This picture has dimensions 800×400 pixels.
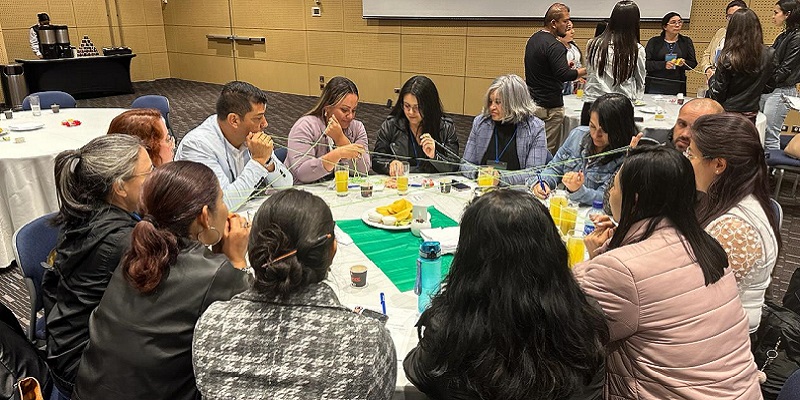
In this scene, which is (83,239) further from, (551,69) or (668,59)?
(668,59)

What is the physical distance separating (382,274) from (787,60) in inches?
207

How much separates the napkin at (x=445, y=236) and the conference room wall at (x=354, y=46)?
6.11 m

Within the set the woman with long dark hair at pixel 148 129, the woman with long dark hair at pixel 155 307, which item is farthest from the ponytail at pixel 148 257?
the woman with long dark hair at pixel 148 129

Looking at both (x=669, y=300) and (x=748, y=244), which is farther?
(x=748, y=244)

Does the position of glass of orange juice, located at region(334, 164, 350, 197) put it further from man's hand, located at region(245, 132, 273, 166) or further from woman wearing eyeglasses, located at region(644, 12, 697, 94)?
woman wearing eyeglasses, located at region(644, 12, 697, 94)

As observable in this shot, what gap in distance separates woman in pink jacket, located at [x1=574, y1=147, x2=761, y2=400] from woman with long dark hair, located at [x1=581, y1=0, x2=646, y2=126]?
3.45 m

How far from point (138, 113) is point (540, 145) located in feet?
8.07

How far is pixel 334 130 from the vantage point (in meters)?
3.62

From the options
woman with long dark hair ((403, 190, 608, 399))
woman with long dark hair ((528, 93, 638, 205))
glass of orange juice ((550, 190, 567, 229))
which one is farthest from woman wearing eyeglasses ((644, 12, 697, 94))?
woman with long dark hair ((403, 190, 608, 399))

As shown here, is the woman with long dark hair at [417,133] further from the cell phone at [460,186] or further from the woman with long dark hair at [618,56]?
the woman with long dark hair at [618,56]

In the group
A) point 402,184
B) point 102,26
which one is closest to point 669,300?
point 402,184

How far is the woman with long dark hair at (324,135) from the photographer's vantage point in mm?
3441

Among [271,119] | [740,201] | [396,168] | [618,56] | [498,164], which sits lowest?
[271,119]

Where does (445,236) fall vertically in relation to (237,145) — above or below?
below
